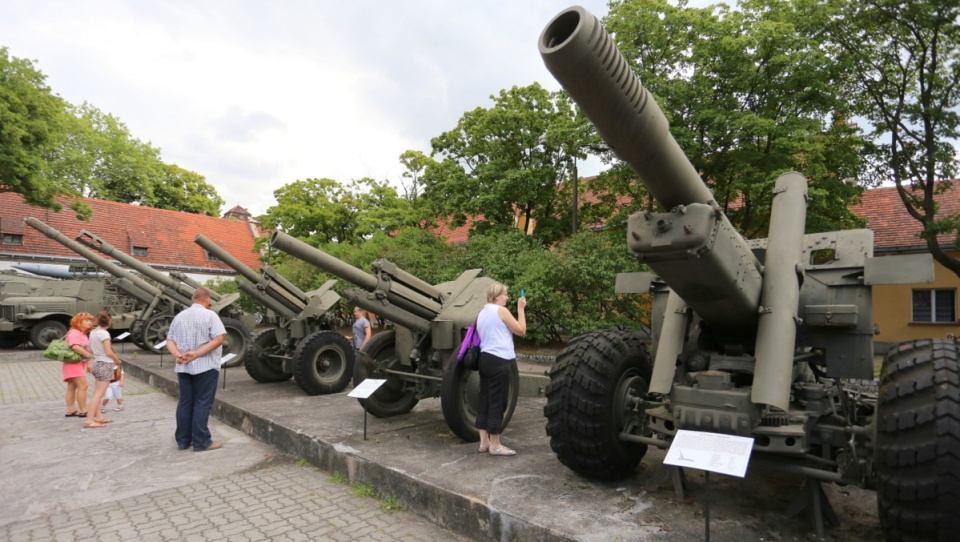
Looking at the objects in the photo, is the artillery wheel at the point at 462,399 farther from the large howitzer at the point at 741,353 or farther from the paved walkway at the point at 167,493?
the large howitzer at the point at 741,353

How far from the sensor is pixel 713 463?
9.32 ft

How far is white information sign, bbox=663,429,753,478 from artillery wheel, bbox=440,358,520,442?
7.07 feet

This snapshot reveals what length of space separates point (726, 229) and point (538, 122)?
17.4m

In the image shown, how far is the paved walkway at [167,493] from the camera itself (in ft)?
12.6

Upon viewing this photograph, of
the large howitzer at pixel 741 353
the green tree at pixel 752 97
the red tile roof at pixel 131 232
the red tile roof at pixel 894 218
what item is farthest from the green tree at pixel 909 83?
the red tile roof at pixel 131 232

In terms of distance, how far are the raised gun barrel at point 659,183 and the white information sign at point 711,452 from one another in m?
0.80

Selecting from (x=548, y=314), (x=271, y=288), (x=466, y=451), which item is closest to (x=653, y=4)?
(x=548, y=314)

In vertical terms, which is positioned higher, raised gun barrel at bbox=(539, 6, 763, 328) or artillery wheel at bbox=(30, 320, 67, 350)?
raised gun barrel at bbox=(539, 6, 763, 328)

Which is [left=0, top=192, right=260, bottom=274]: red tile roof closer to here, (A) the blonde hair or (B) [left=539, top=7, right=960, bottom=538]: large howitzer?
(A) the blonde hair

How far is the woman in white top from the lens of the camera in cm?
482

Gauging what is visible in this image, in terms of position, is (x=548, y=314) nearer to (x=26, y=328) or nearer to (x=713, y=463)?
(x=713, y=463)

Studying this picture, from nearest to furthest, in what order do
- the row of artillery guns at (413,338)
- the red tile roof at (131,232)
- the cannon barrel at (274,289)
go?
the row of artillery guns at (413,338) → the cannon barrel at (274,289) → the red tile roof at (131,232)

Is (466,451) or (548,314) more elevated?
(548,314)

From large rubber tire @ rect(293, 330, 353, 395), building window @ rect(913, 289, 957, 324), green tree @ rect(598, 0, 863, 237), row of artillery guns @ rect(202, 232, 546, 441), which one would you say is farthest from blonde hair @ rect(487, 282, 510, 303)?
building window @ rect(913, 289, 957, 324)
